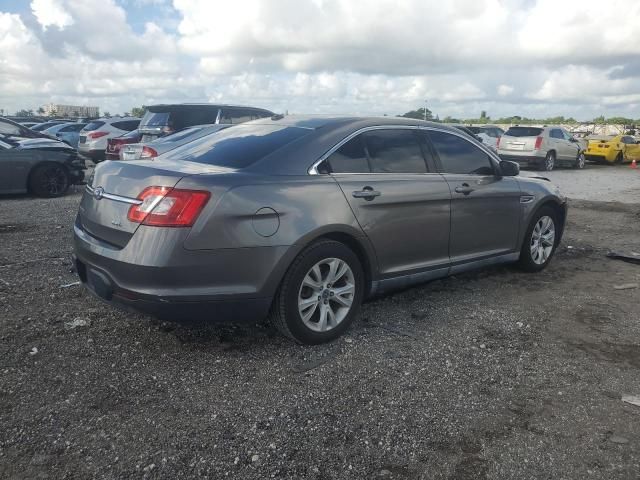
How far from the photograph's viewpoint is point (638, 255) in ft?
22.3

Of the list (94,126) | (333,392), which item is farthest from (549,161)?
(333,392)

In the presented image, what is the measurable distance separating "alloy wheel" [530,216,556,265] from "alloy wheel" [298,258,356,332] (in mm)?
2699

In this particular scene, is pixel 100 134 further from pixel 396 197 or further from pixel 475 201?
pixel 396 197

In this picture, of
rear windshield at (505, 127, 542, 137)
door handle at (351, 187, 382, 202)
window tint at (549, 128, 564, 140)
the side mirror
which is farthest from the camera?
window tint at (549, 128, 564, 140)

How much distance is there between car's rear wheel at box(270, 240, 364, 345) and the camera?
3617 mm

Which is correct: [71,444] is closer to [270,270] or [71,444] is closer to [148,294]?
[148,294]

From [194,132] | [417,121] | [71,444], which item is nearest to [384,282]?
[417,121]

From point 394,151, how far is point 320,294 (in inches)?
53.2

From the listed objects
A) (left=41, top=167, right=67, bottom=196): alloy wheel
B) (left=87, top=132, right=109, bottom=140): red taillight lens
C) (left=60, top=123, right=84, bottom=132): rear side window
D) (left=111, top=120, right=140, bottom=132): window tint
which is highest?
(left=111, top=120, right=140, bottom=132): window tint

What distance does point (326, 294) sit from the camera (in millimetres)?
3834

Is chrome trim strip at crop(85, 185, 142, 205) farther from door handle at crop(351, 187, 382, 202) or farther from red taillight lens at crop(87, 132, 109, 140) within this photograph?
red taillight lens at crop(87, 132, 109, 140)

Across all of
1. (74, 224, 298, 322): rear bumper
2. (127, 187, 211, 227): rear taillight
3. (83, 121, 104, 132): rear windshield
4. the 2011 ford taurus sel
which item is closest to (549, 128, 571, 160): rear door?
(83, 121, 104, 132): rear windshield

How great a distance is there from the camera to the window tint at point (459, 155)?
15.6ft

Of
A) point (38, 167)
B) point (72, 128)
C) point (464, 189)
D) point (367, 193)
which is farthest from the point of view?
point (72, 128)
